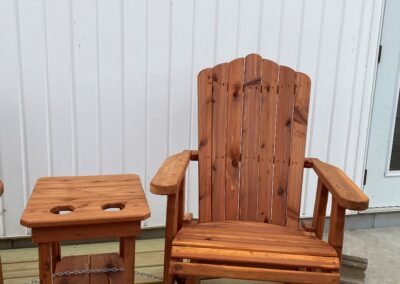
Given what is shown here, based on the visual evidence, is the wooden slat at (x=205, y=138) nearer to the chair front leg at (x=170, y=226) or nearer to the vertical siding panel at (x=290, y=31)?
the chair front leg at (x=170, y=226)

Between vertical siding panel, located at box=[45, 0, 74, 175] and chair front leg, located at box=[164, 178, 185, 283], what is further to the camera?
vertical siding panel, located at box=[45, 0, 74, 175]

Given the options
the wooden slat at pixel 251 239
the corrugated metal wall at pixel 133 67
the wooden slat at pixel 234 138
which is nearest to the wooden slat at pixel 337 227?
the wooden slat at pixel 251 239

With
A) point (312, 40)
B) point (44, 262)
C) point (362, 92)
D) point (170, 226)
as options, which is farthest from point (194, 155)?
point (362, 92)

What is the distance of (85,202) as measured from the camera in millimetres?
1454

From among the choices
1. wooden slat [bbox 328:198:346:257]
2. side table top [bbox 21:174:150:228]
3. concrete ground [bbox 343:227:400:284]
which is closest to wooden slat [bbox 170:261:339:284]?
wooden slat [bbox 328:198:346:257]

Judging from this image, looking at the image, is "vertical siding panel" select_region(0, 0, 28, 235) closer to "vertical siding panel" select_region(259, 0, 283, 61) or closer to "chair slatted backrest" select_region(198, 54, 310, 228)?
"chair slatted backrest" select_region(198, 54, 310, 228)

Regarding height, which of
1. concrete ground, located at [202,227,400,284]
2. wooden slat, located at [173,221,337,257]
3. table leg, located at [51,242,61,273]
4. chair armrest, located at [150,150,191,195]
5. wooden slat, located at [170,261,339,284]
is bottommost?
concrete ground, located at [202,227,400,284]

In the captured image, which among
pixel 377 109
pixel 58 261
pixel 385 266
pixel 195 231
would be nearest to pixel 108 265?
pixel 58 261

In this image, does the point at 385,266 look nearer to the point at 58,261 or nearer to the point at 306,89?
the point at 306,89

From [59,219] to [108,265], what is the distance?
50 cm

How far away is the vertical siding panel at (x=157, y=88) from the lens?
2.03 m

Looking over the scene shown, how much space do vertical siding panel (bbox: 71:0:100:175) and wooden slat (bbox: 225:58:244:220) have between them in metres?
0.71

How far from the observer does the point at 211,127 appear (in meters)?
1.83

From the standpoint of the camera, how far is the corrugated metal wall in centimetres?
194
